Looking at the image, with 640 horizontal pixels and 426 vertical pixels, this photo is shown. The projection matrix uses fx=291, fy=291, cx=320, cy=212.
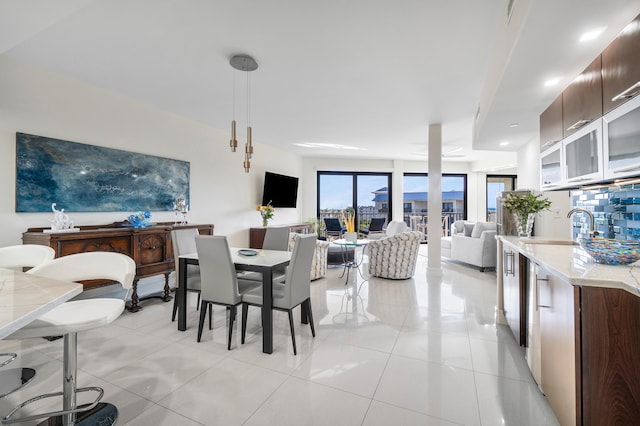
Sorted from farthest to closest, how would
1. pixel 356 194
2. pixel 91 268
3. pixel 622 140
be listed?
1. pixel 356 194
2. pixel 91 268
3. pixel 622 140

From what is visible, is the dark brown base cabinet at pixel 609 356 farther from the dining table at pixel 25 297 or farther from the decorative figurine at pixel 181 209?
the decorative figurine at pixel 181 209

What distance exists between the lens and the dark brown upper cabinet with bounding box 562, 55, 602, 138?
1.90 m

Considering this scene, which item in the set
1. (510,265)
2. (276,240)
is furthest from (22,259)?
(510,265)

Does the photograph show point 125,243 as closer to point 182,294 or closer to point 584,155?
point 182,294

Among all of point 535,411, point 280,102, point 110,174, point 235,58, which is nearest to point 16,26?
point 235,58

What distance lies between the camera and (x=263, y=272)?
8.00 ft

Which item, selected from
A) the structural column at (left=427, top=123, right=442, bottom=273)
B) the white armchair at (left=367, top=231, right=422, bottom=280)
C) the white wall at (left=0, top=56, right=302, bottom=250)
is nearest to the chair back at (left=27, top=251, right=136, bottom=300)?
the white wall at (left=0, top=56, right=302, bottom=250)

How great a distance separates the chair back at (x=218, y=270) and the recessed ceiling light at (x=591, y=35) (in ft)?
9.12

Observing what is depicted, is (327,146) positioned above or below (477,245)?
above

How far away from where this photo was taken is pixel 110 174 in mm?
3629

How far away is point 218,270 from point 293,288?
67 centimetres

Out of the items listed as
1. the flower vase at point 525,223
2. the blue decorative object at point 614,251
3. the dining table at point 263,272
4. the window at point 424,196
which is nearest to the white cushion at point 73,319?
the dining table at point 263,272

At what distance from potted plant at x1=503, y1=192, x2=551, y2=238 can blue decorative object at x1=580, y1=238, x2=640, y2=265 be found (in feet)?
4.47

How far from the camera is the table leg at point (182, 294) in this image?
2828 mm
